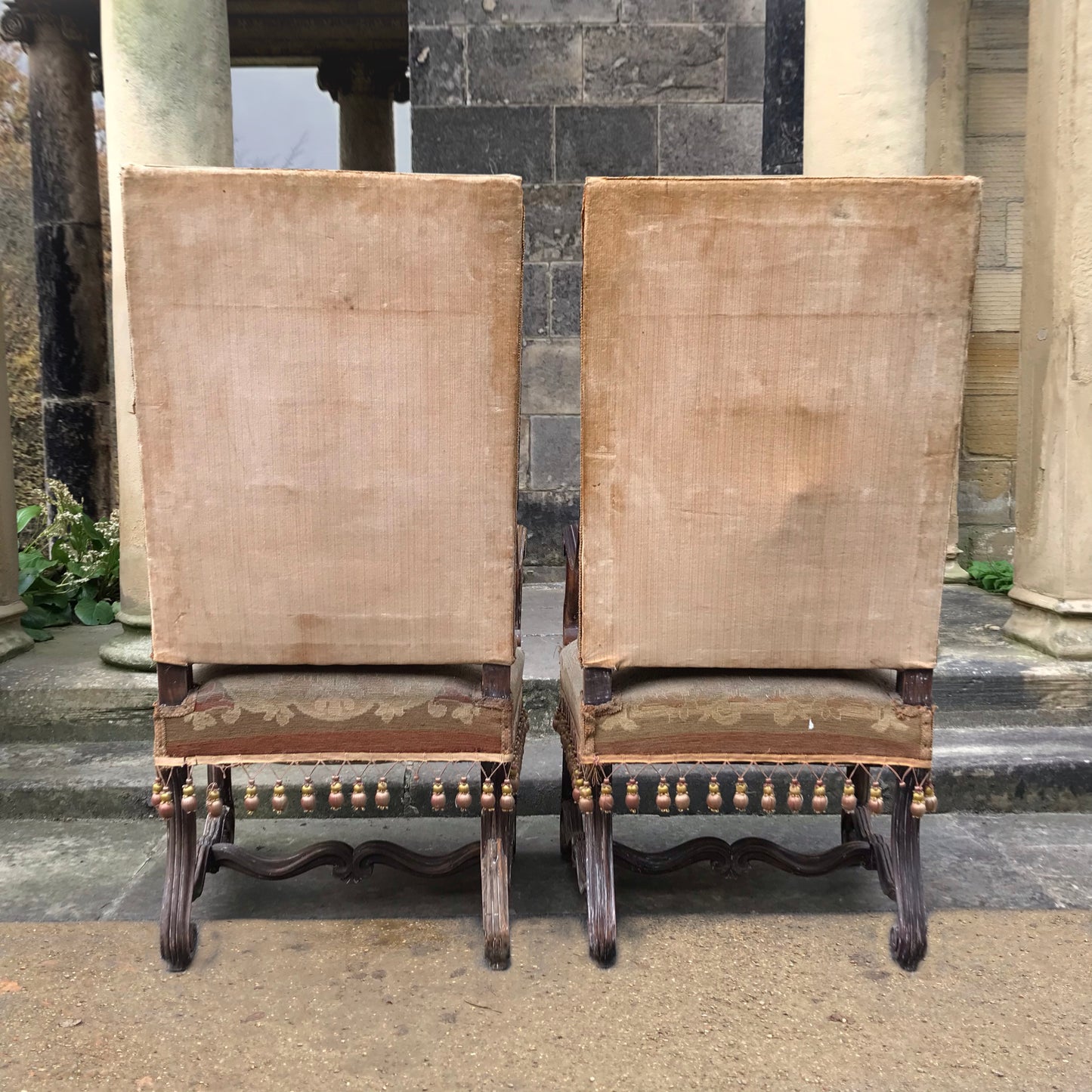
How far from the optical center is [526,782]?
253 centimetres

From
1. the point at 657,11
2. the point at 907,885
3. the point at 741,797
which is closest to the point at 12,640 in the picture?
the point at 741,797

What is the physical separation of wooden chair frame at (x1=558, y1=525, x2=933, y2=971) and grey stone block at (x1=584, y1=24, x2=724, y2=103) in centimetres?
303

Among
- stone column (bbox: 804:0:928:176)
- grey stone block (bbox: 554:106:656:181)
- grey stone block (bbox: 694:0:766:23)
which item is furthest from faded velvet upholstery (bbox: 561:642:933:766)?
grey stone block (bbox: 694:0:766:23)

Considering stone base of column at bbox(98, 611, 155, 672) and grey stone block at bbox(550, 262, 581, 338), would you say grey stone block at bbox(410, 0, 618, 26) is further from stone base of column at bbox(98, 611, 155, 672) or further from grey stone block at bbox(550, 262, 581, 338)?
stone base of column at bbox(98, 611, 155, 672)

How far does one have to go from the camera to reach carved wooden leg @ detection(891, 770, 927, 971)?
1.74m

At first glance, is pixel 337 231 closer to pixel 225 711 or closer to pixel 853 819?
pixel 225 711

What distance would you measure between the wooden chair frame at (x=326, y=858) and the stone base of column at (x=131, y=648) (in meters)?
1.06

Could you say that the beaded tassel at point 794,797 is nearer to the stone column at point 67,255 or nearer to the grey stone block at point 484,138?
the grey stone block at point 484,138

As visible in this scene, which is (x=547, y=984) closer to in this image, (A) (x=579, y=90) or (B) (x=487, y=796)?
(B) (x=487, y=796)

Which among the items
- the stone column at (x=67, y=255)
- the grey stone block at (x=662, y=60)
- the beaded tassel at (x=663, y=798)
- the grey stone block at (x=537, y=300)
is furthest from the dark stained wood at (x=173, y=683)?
the stone column at (x=67, y=255)

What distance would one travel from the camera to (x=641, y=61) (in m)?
4.24

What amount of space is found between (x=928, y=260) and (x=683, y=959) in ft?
4.30

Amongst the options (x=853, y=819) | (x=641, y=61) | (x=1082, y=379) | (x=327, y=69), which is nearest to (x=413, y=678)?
(x=853, y=819)

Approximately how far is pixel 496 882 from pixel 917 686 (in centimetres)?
86
